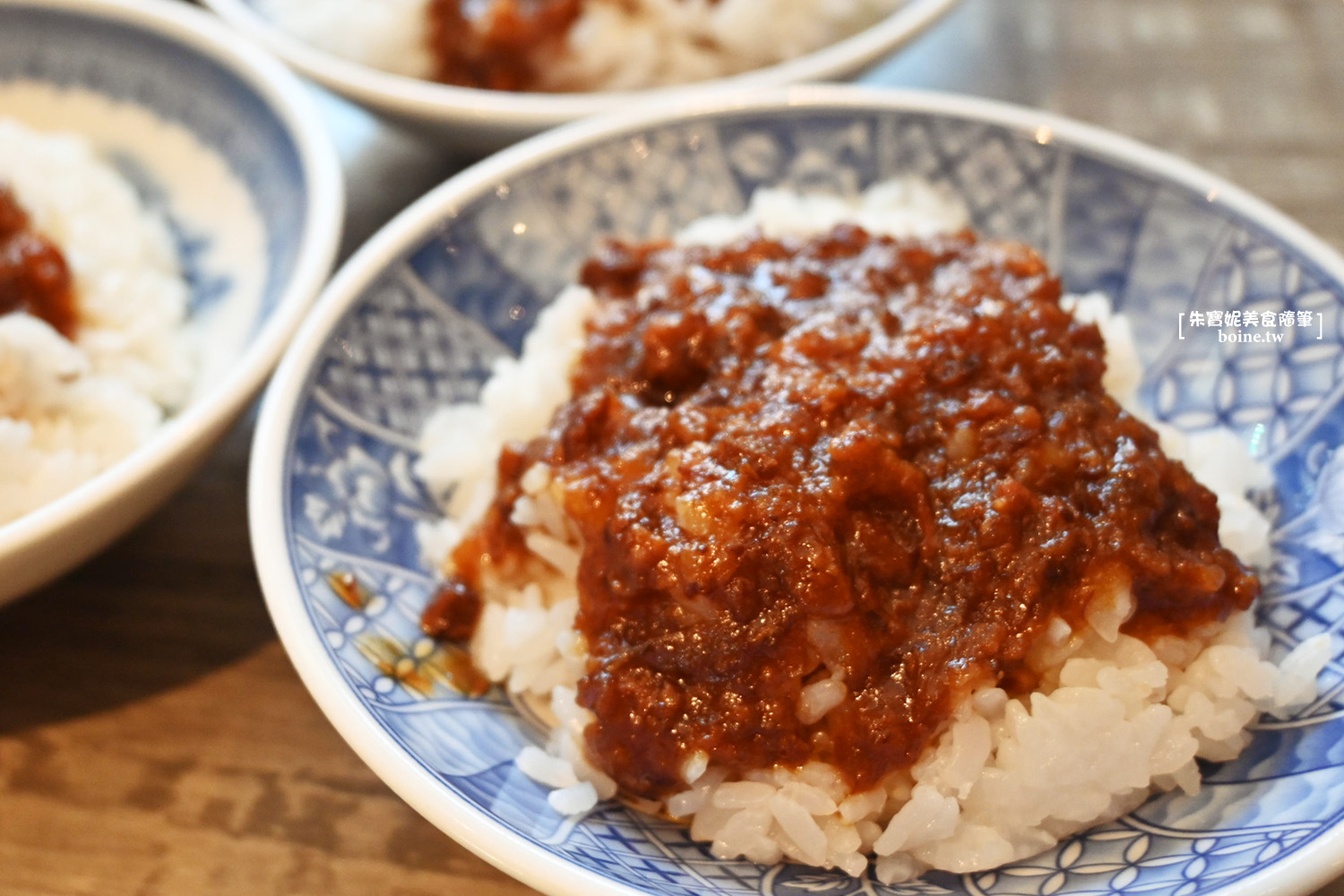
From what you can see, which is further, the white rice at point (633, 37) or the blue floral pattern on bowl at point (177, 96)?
the white rice at point (633, 37)

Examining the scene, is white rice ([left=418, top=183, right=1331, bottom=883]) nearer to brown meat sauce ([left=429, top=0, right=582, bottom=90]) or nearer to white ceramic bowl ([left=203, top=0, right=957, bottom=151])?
white ceramic bowl ([left=203, top=0, right=957, bottom=151])

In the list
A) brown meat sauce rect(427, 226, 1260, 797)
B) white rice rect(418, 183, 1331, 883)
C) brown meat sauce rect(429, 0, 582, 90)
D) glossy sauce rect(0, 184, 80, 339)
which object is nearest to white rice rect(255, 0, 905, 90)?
brown meat sauce rect(429, 0, 582, 90)

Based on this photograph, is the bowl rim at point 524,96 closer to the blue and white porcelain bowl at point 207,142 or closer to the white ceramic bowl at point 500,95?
the white ceramic bowl at point 500,95

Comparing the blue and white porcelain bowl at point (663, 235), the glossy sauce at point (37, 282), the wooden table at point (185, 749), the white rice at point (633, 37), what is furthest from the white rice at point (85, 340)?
the white rice at point (633, 37)

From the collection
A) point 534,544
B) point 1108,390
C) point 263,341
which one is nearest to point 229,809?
point 534,544

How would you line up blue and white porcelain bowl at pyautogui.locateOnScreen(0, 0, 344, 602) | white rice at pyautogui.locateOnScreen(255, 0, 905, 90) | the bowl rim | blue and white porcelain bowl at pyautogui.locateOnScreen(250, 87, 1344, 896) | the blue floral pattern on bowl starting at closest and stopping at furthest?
blue and white porcelain bowl at pyautogui.locateOnScreen(250, 87, 1344, 896) → blue and white porcelain bowl at pyautogui.locateOnScreen(0, 0, 344, 602) → the blue floral pattern on bowl → the bowl rim → white rice at pyautogui.locateOnScreen(255, 0, 905, 90)

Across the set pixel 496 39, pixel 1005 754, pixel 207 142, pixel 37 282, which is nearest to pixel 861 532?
pixel 1005 754
